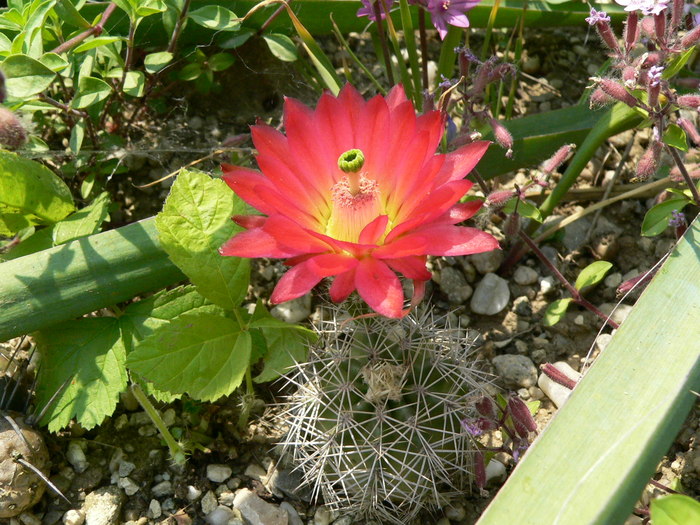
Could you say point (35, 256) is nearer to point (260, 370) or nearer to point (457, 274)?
point (260, 370)

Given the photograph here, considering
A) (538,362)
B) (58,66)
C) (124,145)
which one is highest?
(58,66)

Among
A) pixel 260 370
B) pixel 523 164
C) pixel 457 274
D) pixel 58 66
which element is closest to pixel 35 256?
pixel 58 66

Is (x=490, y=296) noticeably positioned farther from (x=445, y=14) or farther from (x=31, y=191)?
(x=31, y=191)

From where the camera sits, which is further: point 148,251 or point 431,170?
point 148,251

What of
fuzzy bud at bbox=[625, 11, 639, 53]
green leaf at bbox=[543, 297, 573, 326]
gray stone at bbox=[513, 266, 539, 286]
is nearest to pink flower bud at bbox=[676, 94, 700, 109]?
fuzzy bud at bbox=[625, 11, 639, 53]

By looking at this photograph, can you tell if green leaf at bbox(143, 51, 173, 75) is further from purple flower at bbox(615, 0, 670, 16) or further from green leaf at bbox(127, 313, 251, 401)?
purple flower at bbox(615, 0, 670, 16)

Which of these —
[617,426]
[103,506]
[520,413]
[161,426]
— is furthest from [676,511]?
[103,506]

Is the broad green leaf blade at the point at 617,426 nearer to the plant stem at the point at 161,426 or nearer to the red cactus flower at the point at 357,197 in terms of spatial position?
the red cactus flower at the point at 357,197
